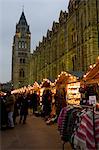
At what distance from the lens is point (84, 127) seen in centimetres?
593

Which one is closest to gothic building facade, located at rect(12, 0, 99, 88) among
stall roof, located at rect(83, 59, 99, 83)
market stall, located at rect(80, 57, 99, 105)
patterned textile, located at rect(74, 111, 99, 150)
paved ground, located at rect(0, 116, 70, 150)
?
market stall, located at rect(80, 57, 99, 105)

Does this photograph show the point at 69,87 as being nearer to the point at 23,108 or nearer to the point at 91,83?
the point at 23,108

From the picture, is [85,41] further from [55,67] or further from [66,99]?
[55,67]

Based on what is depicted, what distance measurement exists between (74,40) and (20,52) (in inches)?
2588

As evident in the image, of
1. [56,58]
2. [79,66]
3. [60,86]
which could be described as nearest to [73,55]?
[79,66]

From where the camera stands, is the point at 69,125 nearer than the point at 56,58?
Yes

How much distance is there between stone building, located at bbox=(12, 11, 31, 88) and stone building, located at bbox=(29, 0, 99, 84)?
42368 millimetres

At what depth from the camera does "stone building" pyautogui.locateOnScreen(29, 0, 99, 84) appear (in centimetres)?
2516

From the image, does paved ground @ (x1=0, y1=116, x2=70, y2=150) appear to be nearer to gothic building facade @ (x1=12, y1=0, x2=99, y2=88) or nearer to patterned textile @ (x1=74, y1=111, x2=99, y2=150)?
patterned textile @ (x1=74, y1=111, x2=99, y2=150)

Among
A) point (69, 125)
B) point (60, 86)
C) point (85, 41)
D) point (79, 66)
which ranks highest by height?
point (85, 41)

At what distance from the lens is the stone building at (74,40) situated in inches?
990

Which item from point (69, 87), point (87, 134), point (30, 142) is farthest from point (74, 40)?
point (87, 134)

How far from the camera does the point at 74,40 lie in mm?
30875

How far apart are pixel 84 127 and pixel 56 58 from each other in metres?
33.7
